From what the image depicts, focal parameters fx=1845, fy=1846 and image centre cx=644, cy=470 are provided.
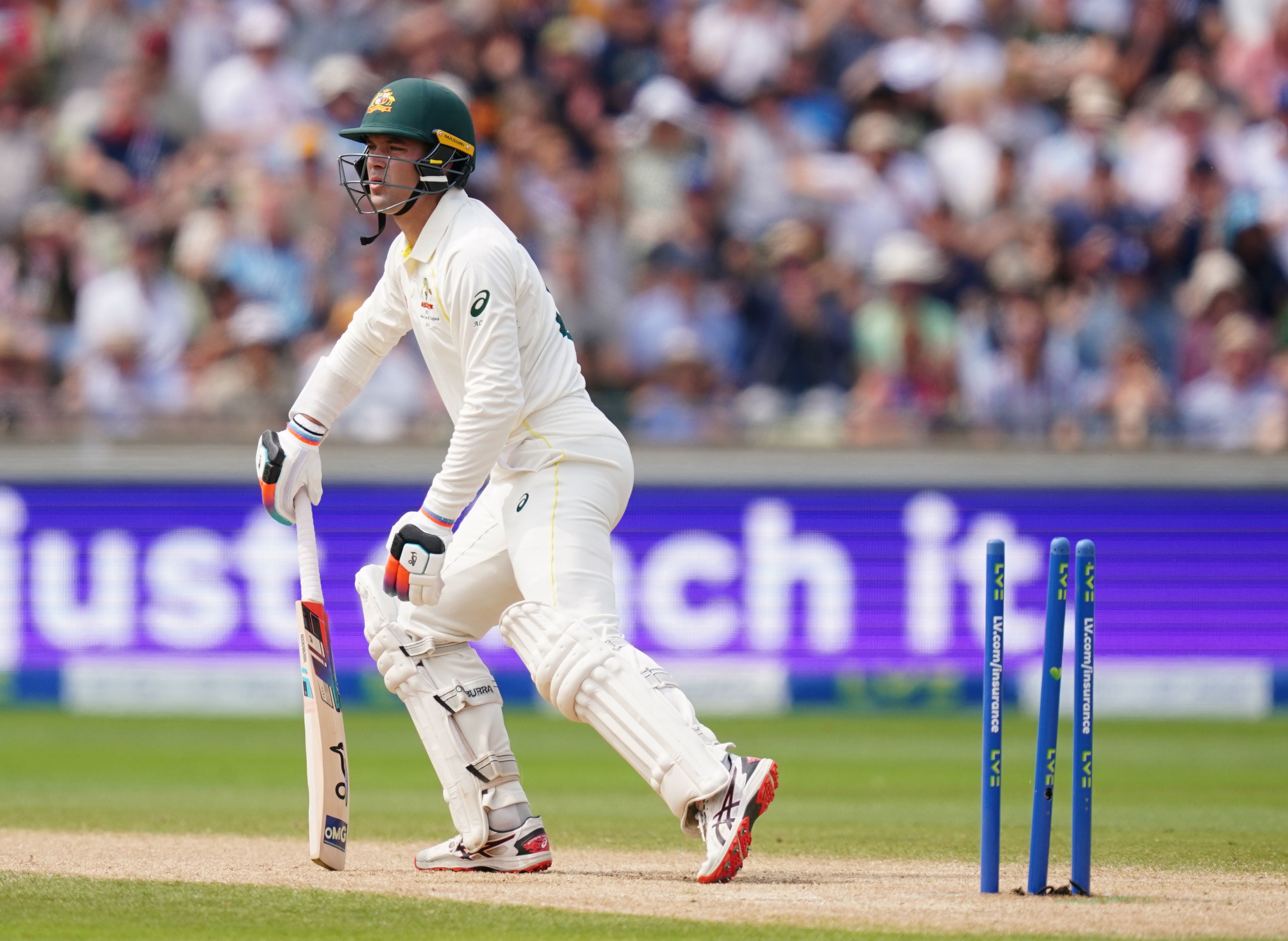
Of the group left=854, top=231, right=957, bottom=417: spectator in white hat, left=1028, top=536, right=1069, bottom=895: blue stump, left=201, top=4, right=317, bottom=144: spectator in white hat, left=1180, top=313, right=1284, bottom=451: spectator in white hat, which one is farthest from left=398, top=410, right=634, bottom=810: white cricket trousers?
left=201, top=4, right=317, bottom=144: spectator in white hat

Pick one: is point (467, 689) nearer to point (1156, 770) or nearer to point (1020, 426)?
point (1156, 770)

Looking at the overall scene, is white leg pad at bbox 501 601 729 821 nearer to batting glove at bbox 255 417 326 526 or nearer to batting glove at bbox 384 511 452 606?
batting glove at bbox 384 511 452 606

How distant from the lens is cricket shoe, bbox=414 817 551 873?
5.35 m

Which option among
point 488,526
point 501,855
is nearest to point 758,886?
point 501,855

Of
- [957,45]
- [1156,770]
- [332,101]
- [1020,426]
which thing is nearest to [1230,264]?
[1020,426]

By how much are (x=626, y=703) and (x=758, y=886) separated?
628 millimetres

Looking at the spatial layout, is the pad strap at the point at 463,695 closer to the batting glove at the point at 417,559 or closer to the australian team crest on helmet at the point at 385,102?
the batting glove at the point at 417,559

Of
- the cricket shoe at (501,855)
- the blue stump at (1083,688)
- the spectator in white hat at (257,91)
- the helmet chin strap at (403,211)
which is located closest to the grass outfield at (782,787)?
the cricket shoe at (501,855)

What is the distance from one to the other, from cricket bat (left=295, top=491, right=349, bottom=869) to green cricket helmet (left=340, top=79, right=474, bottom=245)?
3.31 feet

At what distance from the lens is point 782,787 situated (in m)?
7.81

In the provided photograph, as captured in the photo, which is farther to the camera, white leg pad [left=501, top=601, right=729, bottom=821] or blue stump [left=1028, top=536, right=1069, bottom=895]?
white leg pad [left=501, top=601, right=729, bottom=821]

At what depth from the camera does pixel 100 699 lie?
10.3m

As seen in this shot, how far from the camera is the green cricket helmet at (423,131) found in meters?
5.21

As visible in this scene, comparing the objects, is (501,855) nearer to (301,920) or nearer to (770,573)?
(301,920)
